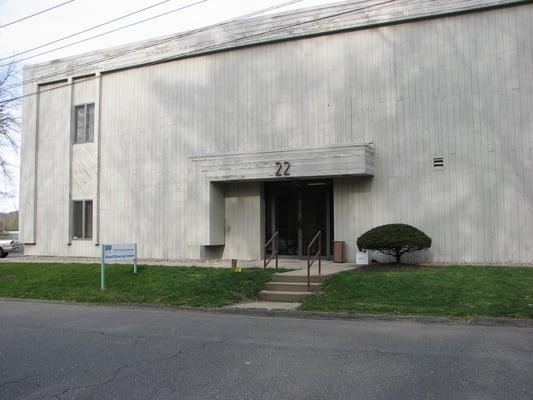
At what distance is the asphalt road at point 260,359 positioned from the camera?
568 centimetres

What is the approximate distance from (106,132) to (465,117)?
46.0 ft

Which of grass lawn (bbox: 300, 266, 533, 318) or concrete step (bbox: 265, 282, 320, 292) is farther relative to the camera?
concrete step (bbox: 265, 282, 320, 292)

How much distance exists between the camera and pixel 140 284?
14.9m

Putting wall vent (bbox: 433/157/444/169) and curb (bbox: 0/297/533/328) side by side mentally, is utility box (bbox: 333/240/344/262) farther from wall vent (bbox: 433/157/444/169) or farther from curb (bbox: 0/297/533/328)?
curb (bbox: 0/297/533/328)

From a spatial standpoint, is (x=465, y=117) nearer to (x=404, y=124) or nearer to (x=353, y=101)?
(x=404, y=124)

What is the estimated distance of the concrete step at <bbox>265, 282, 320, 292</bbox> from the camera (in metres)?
13.1

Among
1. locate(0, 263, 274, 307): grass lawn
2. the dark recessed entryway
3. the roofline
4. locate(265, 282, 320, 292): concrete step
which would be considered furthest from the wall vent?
locate(0, 263, 274, 307): grass lawn

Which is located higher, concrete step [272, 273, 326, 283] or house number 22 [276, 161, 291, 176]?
house number 22 [276, 161, 291, 176]

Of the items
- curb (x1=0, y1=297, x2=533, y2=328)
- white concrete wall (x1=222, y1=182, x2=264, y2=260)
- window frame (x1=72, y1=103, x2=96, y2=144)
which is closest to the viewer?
curb (x1=0, y1=297, x2=533, y2=328)

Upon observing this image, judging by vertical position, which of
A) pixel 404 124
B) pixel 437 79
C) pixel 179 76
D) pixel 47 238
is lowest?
pixel 47 238

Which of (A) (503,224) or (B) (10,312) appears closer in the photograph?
(B) (10,312)

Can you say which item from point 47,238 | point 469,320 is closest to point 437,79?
point 469,320

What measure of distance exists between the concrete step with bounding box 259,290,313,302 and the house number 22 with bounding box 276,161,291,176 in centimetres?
540

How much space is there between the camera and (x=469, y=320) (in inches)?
386
